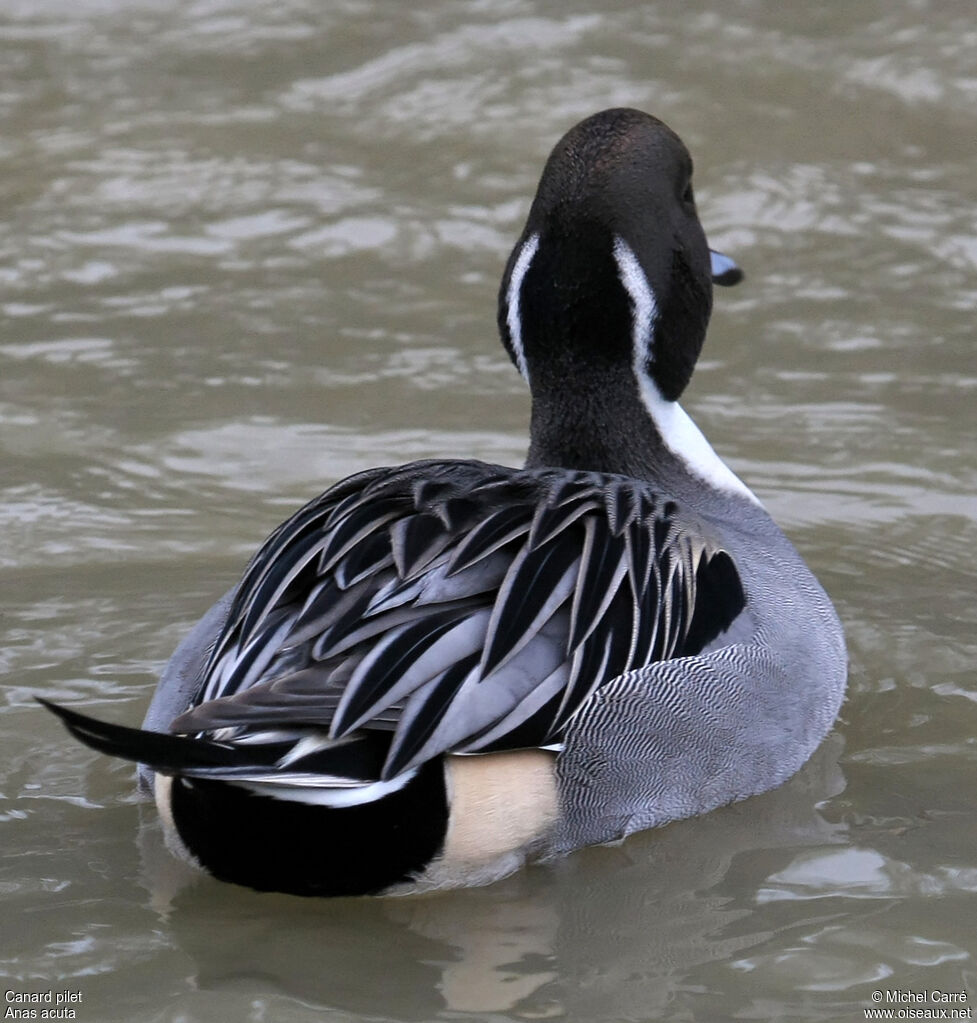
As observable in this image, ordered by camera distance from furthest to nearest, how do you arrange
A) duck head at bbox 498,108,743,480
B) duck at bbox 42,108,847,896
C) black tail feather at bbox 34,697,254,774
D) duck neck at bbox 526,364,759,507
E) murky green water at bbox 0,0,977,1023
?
1. duck neck at bbox 526,364,759,507
2. duck head at bbox 498,108,743,480
3. murky green water at bbox 0,0,977,1023
4. duck at bbox 42,108,847,896
5. black tail feather at bbox 34,697,254,774

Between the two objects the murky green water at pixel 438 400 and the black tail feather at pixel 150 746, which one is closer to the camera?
the black tail feather at pixel 150 746

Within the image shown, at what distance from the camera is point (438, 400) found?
6965 mm

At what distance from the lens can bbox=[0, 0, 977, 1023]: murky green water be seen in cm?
390

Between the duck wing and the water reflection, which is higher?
the duck wing

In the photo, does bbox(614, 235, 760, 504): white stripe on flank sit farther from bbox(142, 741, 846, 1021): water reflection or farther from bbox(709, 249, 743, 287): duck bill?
bbox(142, 741, 846, 1021): water reflection

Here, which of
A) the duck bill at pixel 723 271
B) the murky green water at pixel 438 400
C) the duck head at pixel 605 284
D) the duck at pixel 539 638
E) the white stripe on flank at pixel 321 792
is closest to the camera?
the white stripe on flank at pixel 321 792

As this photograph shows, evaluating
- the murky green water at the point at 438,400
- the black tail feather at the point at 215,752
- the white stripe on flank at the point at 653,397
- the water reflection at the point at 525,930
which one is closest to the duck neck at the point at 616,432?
the white stripe on flank at the point at 653,397

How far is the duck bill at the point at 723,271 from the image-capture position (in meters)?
5.36

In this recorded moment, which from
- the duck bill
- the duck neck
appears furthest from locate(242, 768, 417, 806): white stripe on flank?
the duck bill

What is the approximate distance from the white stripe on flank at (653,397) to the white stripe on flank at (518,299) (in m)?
0.22

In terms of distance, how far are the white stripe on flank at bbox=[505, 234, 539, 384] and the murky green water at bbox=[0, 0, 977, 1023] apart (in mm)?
1252

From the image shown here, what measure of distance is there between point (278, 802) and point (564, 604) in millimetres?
795

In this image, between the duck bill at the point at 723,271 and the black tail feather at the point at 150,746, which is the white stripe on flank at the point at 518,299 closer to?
the duck bill at the point at 723,271

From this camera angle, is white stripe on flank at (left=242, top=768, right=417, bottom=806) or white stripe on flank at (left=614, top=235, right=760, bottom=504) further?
white stripe on flank at (left=614, top=235, right=760, bottom=504)
